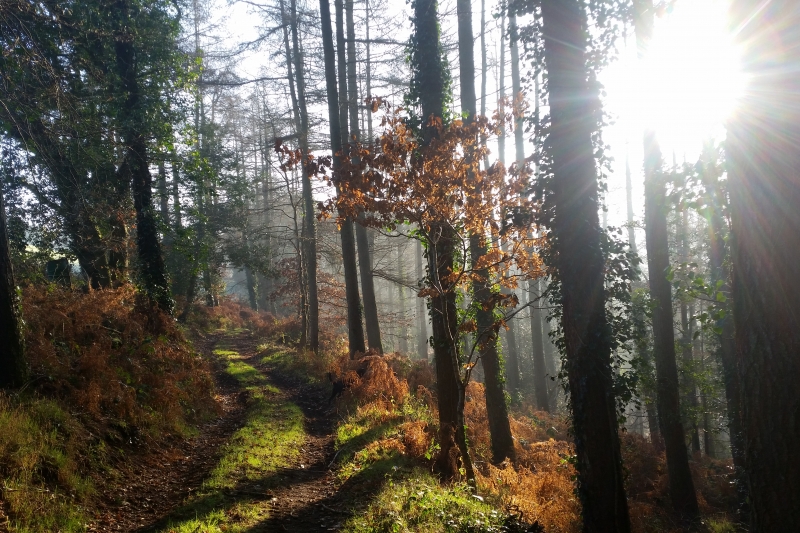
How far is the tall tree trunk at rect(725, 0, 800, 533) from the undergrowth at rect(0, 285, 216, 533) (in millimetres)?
6381

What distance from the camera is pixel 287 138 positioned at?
53.3 feet

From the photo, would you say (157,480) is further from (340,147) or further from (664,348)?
(664,348)

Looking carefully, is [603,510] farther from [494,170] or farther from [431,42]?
[431,42]

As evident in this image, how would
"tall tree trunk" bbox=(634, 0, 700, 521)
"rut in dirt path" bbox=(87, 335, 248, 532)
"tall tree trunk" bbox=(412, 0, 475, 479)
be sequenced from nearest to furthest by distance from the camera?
"rut in dirt path" bbox=(87, 335, 248, 532), "tall tree trunk" bbox=(412, 0, 475, 479), "tall tree trunk" bbox=(634, 0, 700, 521)

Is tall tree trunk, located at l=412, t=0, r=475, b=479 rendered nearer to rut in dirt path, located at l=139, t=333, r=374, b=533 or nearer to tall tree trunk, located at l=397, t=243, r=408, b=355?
rut in dirt path, located at l=139, t=333, r=374, b=533


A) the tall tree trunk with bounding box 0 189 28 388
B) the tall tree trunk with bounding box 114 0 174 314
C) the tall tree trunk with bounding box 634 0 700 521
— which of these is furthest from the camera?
the tall tree trunk with bounding box 114 0 174 314

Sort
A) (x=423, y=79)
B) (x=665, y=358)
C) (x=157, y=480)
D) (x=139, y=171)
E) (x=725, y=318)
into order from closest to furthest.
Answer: (x=157, y=480) → (x=423, y=79) → (x=665, y=358) → (x=725, y=318) → (x=139, y=171)

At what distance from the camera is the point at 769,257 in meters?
3.52

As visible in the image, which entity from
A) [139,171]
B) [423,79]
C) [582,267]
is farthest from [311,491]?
[139,171]

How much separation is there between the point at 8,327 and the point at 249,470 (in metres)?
3.84

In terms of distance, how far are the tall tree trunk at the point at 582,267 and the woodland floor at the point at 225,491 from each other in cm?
305

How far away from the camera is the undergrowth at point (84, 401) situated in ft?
16.9

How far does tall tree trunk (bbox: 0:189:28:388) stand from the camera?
640cm

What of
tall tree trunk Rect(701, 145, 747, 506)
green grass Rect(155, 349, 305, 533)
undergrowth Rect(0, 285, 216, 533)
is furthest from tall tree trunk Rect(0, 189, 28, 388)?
tall tree trunk Rect(701, 145, 747, 506)
